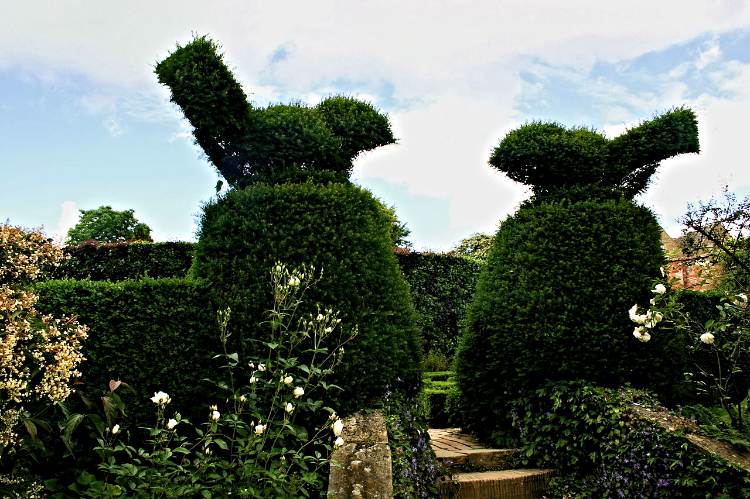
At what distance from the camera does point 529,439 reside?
5480 mm

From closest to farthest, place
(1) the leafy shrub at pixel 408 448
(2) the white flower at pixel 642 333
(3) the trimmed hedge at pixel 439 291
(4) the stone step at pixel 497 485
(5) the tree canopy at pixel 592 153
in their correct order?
(1) the leafy shrub at pixel 408 448
(4) the stone step at pixel 497 485
(2) the white flower at pixel 642 333
(5) the tree canopy at pixel 592 153
(3) the trimmed hedge at pixel 439 291

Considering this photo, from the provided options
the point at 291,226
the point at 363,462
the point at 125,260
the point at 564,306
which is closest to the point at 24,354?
the point at 291,226

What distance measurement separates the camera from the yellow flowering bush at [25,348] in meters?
3.24

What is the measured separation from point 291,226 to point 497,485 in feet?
10.1

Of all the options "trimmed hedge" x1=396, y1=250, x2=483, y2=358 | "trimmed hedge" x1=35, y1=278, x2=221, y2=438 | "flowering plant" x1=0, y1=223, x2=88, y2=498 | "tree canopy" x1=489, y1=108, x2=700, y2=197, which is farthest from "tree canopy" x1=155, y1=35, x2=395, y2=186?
"trimmed hedge" x1=396, y1=250, x2=483, y2=358

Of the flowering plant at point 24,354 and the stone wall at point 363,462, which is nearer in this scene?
the flowering plant at point 24,354

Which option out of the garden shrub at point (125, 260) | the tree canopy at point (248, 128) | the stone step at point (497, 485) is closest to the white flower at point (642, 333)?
the stone step at point (497, 485)

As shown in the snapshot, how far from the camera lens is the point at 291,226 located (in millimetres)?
4793

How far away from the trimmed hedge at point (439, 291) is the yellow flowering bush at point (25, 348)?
8.75 meters

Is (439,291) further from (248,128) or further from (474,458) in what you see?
(248,128)

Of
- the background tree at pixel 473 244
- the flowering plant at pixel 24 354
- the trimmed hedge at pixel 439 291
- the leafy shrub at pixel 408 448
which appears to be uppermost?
the background tree at pixel 473 244

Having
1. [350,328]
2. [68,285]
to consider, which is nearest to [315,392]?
[350,328]

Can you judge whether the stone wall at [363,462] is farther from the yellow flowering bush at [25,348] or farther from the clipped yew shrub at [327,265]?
the yellow flowering bush at [25,348]

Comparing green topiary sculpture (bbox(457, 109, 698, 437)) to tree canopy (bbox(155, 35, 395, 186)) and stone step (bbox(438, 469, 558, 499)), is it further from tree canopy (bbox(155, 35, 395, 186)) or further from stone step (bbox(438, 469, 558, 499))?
tree canopy (bbox(155, 35, 395, 186))
